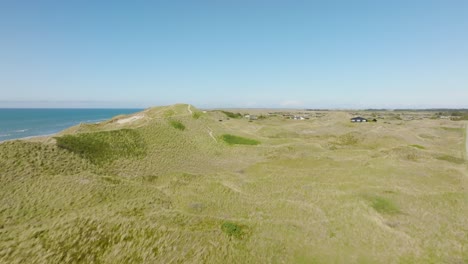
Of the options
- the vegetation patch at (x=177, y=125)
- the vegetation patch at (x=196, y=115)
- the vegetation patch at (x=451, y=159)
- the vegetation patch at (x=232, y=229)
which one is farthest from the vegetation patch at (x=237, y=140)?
the vegetation patch at (x=451, y=159)

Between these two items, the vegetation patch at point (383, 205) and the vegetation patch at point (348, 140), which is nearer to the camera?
the vegetation patch at point (383, 205)

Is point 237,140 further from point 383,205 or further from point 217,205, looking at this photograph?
point 383,205

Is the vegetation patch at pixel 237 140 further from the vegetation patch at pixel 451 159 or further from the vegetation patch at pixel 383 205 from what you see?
the vegetation patch at pixel 451 159

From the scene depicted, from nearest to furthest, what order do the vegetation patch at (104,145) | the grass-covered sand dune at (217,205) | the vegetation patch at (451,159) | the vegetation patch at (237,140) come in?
the grass-covered sand dune at (217,205) < the vegetation patch at (104,145) < the vegetation patch at (451,159) < the vegetation patch at (237,140)

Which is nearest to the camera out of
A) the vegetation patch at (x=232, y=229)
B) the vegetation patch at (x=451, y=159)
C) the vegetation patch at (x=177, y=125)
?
the vegetation patch at (x=232, y=229)

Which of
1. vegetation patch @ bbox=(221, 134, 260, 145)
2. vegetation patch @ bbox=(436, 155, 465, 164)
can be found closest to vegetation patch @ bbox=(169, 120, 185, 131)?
vegetation patch @ bbox=(221, 134, 260, 145)

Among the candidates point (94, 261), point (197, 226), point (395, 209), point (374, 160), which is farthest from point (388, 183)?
point (94, 261)

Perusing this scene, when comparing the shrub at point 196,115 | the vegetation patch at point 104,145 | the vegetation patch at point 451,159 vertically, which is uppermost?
the shrub at point 196,115
